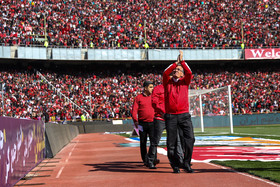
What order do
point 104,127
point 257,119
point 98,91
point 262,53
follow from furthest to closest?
point 262,53 → point 98,91 → point 257,119 → point 104,127

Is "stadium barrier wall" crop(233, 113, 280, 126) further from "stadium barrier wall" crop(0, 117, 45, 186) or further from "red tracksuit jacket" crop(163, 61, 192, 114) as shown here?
"red tracksuit jacket" crop(163, 61, 192, 114)

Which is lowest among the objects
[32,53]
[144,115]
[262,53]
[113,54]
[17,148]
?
[17,148]

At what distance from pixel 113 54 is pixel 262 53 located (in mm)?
19761

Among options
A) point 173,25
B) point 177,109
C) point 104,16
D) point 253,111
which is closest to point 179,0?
point 173,25

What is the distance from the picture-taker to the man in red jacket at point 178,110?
8219mm

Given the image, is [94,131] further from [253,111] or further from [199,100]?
[253,111]

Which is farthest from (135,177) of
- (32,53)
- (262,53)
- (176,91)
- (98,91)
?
(262,53)

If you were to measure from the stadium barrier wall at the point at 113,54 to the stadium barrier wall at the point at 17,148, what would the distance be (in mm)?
38882

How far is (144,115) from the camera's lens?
10.0m

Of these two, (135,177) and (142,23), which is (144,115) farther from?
(142,23)

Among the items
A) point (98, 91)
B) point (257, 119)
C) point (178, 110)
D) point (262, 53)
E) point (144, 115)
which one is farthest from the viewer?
point (262, 53)

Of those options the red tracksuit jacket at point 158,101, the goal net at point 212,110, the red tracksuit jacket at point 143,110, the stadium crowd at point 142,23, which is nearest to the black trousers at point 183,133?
the red tracksuit jacket at point 158,101

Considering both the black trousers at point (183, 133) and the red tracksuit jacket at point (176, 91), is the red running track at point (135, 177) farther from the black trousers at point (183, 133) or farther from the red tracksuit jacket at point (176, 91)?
the red tracksuit jacket at point (176, 91)

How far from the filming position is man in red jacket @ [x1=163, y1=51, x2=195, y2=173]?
8.22 m
